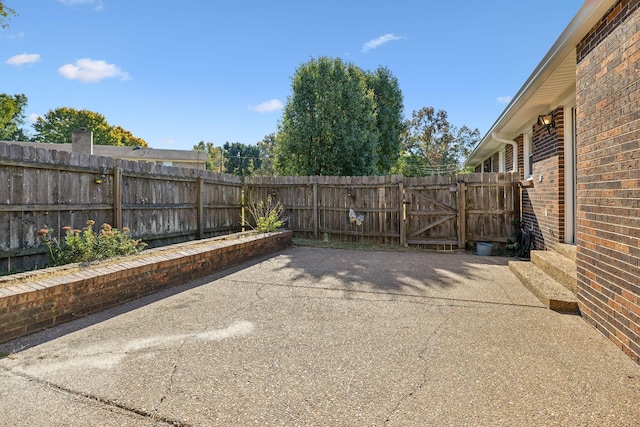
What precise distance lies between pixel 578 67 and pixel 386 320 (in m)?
3.45

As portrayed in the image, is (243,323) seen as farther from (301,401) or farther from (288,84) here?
(288,84)

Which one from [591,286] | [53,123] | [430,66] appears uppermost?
[53,123]

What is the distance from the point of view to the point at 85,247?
4.53m

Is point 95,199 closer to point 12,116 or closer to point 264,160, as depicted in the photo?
point 12,116

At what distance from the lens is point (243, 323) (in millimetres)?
3412

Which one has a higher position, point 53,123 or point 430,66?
point 53,123

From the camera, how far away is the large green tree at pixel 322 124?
43.4 feet

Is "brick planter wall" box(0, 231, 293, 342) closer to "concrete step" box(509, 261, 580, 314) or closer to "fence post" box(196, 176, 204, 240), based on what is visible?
"fence post" box(196, 176, 204, 240)

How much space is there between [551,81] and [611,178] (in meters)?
2.54

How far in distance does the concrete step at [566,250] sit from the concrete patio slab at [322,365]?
1234mm

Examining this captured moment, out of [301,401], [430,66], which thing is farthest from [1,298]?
[430,66]

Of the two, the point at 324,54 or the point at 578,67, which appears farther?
the point at 324,54

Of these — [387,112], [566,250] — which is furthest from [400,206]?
[387,112]

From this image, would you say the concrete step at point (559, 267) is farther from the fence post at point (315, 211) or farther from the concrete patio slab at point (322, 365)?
the fence post at point (315, 211)
